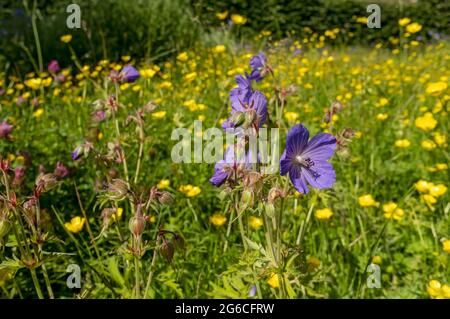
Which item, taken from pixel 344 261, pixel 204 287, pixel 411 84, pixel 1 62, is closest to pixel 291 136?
pixel 204 287

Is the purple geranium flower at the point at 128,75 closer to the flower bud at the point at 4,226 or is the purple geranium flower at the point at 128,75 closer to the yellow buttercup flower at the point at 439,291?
the flower bud at the point at 4,226

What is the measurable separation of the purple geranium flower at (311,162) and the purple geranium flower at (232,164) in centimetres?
11

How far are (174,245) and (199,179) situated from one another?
1037 mm

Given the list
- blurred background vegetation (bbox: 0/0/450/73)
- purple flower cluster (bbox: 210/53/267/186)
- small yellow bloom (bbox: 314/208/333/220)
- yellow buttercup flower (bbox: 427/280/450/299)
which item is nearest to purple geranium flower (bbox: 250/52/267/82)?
purple flower cluster (bbox: 210/53/267/186)

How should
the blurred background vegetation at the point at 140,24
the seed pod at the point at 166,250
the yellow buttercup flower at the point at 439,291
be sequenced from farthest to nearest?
the blurred background vegetation at the point at 140,24
the yellow buttercup flower at the point at 439,291
the seed pod at the point at 166,250

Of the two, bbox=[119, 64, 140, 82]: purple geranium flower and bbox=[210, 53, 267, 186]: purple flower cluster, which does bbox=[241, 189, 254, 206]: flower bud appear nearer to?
bbox=[210, 53, 267, 186]: purple flower cluster

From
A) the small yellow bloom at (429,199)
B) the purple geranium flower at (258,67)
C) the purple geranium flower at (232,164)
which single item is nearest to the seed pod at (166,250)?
the purple geranium flower at (232,164)

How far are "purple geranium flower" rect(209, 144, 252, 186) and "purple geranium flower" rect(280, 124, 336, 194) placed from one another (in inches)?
4.3

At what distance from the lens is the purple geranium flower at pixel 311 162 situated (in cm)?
115

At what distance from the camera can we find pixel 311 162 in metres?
1.20

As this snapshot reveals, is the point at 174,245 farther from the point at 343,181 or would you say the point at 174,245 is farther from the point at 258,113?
the point at 343,181

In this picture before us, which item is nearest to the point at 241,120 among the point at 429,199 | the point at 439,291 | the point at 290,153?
the point at 290,153
